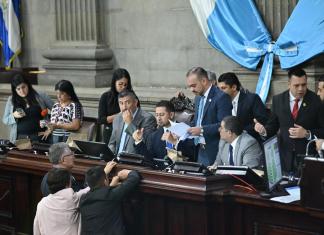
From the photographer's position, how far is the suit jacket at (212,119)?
729 cm

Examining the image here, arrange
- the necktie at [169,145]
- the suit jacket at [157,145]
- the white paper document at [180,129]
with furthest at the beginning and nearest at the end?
1. the suit jacket at [157,145]
2. the necktie at [169,145]
3. the white paper document at [180,129]

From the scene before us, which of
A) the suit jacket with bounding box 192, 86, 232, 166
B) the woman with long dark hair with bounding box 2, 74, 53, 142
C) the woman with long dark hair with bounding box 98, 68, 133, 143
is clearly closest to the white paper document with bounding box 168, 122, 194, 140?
the suit jacket with bounding box 192, 86, 232, 166

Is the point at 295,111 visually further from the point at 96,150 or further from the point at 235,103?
the point at 96,150

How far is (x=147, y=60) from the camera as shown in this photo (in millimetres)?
10945

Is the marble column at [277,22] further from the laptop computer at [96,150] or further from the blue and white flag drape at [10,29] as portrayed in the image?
the blue and white flag drape at [10,29]

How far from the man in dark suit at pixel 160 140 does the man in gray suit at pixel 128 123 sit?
0.33 ft

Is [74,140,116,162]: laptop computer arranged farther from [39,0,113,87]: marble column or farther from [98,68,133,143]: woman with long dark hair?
[39,0,113,87]: marble column

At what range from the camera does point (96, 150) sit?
23.2 feet

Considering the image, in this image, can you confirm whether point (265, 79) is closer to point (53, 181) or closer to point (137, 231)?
point (137, 231)

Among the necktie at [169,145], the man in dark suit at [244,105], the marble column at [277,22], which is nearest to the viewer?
the necktie at [169,145]

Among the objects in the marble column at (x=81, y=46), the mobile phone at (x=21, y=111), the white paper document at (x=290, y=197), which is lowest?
the white paper document at (x=290, y=197)

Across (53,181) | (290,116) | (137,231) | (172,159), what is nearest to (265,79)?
(290,116)

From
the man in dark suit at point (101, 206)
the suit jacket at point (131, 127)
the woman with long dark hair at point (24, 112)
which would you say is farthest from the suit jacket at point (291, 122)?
the woman with long dark hair at point (24, 112)

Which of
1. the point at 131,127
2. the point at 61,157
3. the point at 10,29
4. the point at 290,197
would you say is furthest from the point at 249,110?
the point at 10,29
